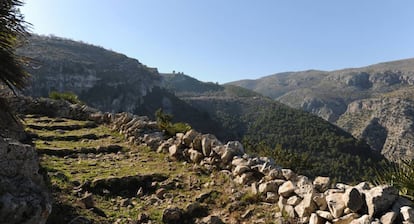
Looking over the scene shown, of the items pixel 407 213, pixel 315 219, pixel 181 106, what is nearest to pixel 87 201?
pixel 315 219

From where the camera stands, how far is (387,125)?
537 feet

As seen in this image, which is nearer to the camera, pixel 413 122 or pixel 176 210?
pixel 176 210

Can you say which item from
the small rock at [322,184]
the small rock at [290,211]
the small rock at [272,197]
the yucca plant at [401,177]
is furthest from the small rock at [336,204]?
the small rock at [272,197]

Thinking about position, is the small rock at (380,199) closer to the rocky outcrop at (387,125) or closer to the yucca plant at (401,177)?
the yucca plant at (401,177)

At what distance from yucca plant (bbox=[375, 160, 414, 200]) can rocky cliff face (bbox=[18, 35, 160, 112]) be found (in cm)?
10927

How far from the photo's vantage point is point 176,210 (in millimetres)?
5918

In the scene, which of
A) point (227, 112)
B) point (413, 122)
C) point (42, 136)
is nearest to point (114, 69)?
point (227, 112)

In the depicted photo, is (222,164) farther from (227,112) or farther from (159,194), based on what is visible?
(227,112)

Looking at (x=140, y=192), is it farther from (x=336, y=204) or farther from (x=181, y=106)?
(x=181, y=106)

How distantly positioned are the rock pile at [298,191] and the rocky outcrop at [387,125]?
5610 inches

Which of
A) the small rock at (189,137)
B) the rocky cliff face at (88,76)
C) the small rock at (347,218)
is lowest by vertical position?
the small rock at (347,218)

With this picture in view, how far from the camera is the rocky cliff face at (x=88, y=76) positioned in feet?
371

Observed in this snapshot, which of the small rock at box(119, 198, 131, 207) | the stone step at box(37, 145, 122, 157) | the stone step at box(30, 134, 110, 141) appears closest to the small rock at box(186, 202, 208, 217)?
the small rock at box(119, 198, 131, 207)

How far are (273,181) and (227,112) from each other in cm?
15111
